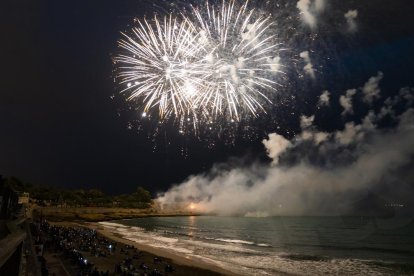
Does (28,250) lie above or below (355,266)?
above

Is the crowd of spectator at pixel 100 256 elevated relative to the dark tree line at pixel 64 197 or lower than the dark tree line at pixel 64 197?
lower

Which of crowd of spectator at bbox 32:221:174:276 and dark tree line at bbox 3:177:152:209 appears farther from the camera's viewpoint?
dark tree line at bbox 3:177:152:209

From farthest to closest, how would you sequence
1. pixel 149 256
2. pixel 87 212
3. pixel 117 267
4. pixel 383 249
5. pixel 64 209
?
pixel 87 212 < pixel 64 209 < pixel 383 249 < pixel 149 256 < pixel 117 267

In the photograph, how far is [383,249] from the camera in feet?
217

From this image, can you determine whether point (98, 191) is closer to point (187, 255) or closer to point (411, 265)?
point (187, 255)

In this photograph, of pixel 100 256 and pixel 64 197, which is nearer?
pixel 100 256

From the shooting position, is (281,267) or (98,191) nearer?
(281,267)

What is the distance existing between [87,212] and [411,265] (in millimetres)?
117787

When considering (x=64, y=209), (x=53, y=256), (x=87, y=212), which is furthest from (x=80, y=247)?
(x=87, y=212)

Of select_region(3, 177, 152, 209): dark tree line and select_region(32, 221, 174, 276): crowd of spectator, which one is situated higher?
select_region(3, 177, 152, 209): dark tree line

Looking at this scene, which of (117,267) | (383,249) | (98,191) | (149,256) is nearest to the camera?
(117,267)

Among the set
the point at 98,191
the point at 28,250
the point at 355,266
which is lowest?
Answer: the point at 355,266

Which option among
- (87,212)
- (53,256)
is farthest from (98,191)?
(53,256)

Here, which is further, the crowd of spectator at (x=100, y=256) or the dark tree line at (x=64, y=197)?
the dark tree line at (x=64, y=197)
